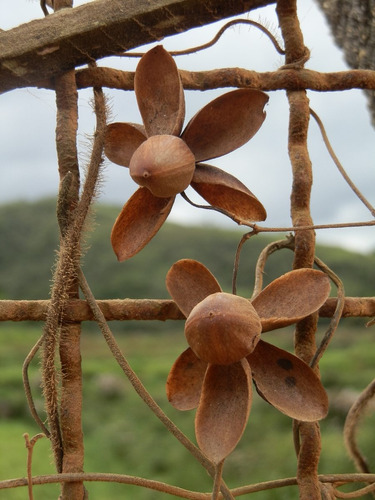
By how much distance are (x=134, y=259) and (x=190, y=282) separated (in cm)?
272

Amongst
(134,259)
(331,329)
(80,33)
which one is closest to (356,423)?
(331,329)

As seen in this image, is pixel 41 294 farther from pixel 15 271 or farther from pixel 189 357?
pixel 189 357

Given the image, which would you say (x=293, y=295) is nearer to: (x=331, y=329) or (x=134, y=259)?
(x=331, y=329)

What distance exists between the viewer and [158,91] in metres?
0.38

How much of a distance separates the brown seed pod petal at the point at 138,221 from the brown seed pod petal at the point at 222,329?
0.22 ft

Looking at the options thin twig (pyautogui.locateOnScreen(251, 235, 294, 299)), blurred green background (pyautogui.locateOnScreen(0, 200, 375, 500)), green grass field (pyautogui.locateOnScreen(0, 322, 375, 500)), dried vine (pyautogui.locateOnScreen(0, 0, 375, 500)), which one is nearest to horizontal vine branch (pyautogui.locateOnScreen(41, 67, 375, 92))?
dried vine (pyautogui.locateOnScreen(0, 0, 375, 500))

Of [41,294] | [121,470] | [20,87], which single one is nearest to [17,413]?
[121,470]

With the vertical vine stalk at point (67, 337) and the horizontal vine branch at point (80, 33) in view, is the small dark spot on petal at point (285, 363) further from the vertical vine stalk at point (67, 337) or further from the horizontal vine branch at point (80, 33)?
the horizontal vine branch at point (80, 33)

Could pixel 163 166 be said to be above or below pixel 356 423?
above

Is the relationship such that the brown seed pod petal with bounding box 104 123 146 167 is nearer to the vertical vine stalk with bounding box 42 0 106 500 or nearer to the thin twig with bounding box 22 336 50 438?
the vertical vine stalk with bounding box 42 0 106 500

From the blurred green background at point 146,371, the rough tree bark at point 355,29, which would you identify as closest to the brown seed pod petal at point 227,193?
the rough tree bark at point 355,29

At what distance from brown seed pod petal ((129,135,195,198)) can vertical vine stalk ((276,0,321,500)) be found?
0.10m

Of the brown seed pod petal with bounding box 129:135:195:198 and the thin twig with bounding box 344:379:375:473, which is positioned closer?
the brown seed pod petal with bounding box 129:135:195:198

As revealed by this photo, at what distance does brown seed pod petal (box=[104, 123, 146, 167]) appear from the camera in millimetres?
388
